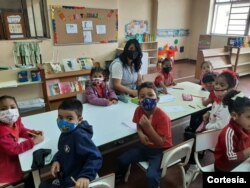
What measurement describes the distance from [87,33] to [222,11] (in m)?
5.15

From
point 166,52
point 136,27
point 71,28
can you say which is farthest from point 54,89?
point 166,52

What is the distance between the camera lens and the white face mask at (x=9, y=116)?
1.37 metres

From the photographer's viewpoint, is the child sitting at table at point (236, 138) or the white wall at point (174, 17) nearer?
the child sitting at table at point (236, 138)

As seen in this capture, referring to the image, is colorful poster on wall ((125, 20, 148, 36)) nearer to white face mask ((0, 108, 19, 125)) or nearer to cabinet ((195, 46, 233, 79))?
cabinet ((195, 46, 233, 79))

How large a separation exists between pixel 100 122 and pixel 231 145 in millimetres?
988

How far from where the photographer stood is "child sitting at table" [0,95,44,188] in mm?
1295

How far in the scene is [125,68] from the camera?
8.12ft

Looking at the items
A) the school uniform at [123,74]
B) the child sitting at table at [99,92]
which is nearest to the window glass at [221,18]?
the school uniform at [123,74]

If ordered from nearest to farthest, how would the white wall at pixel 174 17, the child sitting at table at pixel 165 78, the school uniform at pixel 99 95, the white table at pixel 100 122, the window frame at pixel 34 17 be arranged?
the white table at pixel 100 122, the school uniform at pixel 99 95, the child sitting at table at pixel 165 78, the window frame at pixel 34 17, the white wall at pixel 174 17

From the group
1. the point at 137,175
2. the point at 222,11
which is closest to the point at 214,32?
the point at 222,11

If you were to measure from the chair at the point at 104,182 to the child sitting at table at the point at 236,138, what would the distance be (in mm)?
758

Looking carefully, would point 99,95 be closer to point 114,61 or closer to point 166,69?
point 114,61

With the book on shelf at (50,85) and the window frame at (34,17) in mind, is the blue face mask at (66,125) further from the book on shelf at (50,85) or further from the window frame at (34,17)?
the window frame at (34,17)

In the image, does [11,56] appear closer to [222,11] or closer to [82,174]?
[82,174]
